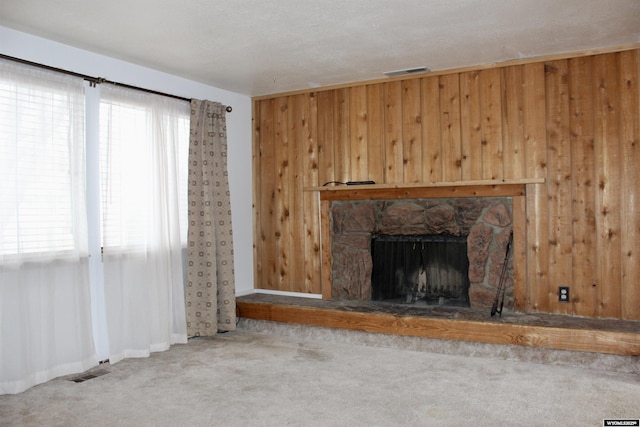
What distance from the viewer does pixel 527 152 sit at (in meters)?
4.16

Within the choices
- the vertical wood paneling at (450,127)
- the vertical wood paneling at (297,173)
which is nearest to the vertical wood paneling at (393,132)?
the vertical wood paneling at (450,127)

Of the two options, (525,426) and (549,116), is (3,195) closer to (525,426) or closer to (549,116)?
(525,426)

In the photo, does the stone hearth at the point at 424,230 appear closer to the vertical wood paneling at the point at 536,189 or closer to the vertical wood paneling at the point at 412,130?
the vertical wood paneling at the point at 536,189

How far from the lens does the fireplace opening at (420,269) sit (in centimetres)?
448

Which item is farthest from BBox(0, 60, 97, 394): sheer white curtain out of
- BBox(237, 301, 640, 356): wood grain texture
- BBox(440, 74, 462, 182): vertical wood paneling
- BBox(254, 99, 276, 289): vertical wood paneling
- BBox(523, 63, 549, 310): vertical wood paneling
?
BBox(523, 63, 549, 310): vertical wood paneling

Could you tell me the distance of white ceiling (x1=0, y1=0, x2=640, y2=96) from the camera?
300cm

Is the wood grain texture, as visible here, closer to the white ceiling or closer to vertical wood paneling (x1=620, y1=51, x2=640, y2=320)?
vertical wood paneling (x1=620, y1=51, x2=640, y2=320)

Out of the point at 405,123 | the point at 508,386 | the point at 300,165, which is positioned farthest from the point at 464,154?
the point at 508,386

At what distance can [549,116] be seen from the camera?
409cm

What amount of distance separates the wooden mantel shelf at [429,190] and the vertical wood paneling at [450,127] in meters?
0.14

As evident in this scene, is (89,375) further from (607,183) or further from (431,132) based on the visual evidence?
(607,183)

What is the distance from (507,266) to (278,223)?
7.51 ft

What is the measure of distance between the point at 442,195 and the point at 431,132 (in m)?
0.57

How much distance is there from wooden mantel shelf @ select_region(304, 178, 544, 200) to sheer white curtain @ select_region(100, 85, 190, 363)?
1.40m
